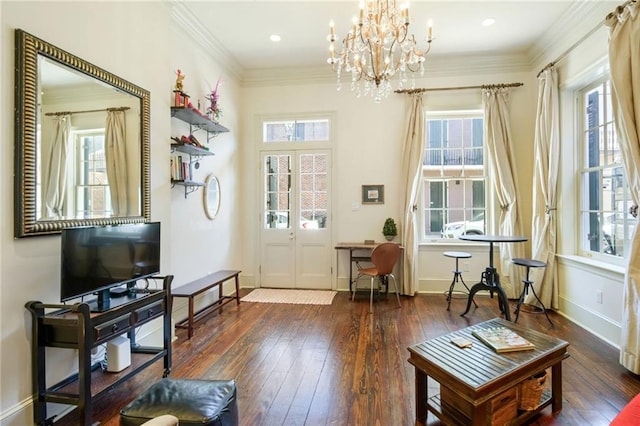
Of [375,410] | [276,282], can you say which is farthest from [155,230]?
[276,282]

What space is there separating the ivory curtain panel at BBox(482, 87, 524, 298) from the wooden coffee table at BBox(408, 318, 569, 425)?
2621 millimetres

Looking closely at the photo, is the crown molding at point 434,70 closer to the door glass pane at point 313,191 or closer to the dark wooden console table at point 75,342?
the door glass pane at point 313,191

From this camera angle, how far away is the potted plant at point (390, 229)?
4.71 meters

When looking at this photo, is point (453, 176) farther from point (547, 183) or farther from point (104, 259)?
point (104, 259)

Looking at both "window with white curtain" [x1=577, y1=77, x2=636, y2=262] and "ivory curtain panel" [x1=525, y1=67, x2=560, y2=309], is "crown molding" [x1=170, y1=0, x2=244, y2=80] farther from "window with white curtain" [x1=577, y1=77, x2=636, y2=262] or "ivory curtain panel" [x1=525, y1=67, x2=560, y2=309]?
"window with white curtain" [x1=577, y1=77, x2=636, y2=262]

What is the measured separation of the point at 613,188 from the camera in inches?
127

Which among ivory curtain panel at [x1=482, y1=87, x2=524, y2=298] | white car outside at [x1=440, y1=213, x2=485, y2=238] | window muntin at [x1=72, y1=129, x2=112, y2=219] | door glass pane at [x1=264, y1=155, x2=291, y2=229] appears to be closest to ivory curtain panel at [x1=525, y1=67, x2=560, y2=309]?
ivory curtain panel at [x1=482, y1=87, x2=524, y2=298]

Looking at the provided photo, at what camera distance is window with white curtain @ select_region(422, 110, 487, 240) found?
4750 mm

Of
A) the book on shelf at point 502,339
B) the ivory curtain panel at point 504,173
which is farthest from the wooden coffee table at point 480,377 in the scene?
the ivory curtain panel at point 504,173

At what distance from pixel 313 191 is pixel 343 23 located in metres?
2.36

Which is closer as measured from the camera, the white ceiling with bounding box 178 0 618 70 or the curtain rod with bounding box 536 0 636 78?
the curtain rod with bounding box 536 0 636 78

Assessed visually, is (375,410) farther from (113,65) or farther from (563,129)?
(563,129)

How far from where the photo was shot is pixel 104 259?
208 cm

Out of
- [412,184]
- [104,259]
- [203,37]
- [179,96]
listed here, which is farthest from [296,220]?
[104,259]
